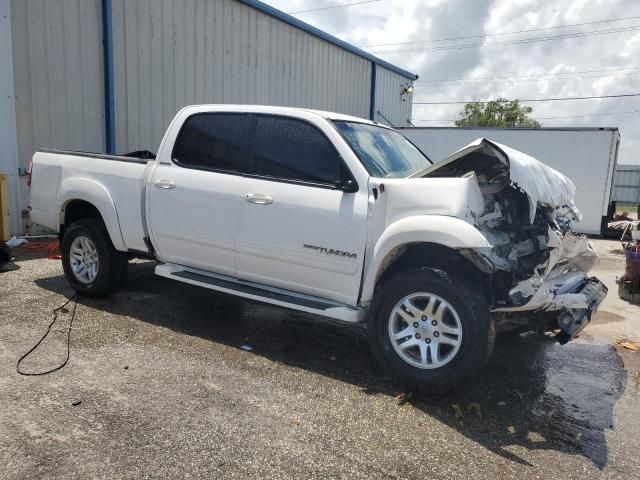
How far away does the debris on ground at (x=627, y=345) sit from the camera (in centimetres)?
518

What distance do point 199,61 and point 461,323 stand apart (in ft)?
32.3

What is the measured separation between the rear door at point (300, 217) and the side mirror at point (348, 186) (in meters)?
0.03

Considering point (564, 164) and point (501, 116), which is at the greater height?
point (501, 116)

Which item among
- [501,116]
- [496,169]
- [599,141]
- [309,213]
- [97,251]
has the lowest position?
[97,251]

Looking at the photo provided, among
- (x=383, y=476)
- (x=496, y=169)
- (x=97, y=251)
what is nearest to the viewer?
(x=383, y=476)

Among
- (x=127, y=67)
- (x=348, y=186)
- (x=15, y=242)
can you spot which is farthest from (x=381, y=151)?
(x=127, y=67)

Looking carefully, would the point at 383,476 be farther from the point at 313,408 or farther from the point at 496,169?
the point at 496,169

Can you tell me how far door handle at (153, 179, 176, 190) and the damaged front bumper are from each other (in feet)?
9.76

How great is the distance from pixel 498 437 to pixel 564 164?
538 inches

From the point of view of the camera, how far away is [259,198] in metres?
4.34

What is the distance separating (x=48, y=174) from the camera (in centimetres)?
569

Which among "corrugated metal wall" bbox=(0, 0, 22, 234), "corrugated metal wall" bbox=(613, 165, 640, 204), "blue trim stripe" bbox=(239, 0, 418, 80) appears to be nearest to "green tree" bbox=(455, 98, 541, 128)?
"corrugated metal wall" bbox=(613, 165, 640, 204)

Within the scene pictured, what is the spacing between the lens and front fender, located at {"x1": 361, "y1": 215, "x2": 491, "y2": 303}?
3453mm

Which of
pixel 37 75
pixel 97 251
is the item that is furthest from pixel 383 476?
pixel 37 75
